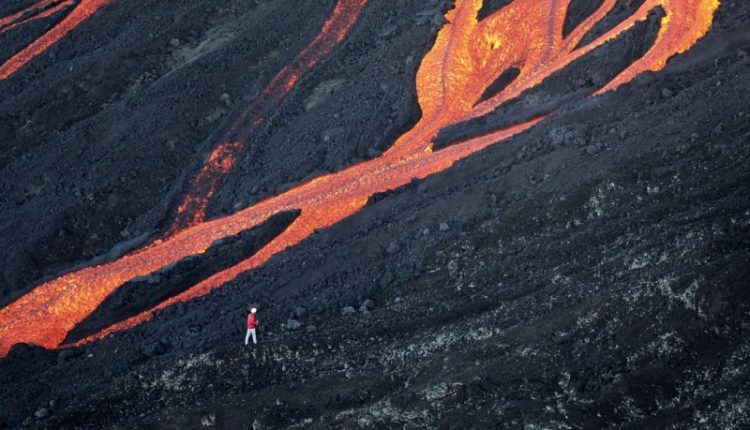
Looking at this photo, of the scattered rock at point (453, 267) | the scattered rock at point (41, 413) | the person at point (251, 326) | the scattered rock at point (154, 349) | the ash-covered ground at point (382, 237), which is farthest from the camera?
the scattered rock at point (154, 349)

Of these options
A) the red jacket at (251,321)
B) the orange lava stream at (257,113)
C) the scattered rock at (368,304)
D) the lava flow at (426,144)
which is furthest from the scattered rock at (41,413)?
the scattered rock at (368,304)

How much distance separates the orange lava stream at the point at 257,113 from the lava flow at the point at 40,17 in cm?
796

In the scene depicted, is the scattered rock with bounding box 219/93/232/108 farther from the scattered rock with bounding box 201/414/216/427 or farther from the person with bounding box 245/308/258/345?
the scattered rock with bounding box 201/414/216/427

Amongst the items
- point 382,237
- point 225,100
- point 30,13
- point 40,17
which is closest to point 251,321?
point 382,237

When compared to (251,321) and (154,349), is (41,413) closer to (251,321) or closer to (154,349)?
(154,349)

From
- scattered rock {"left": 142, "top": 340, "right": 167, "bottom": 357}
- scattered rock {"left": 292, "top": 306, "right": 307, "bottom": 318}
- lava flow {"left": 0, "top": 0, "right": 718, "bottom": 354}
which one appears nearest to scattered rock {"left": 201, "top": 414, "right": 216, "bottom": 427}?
scattered rock {"left": 142, "top": 340, "right": 167, "bottom": 357}

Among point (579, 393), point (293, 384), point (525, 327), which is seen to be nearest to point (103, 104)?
point (293, 384)

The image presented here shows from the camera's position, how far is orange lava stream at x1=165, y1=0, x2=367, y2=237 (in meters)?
23.0

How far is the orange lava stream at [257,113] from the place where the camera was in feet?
75.4

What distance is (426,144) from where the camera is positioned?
22219 millimetres

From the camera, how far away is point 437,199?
1956 cm

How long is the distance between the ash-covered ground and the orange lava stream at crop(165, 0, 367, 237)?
0.37 meters

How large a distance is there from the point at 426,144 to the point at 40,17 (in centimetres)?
1604

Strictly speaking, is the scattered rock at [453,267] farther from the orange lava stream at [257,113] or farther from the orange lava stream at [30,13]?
the orange lava stream at [30,13]
